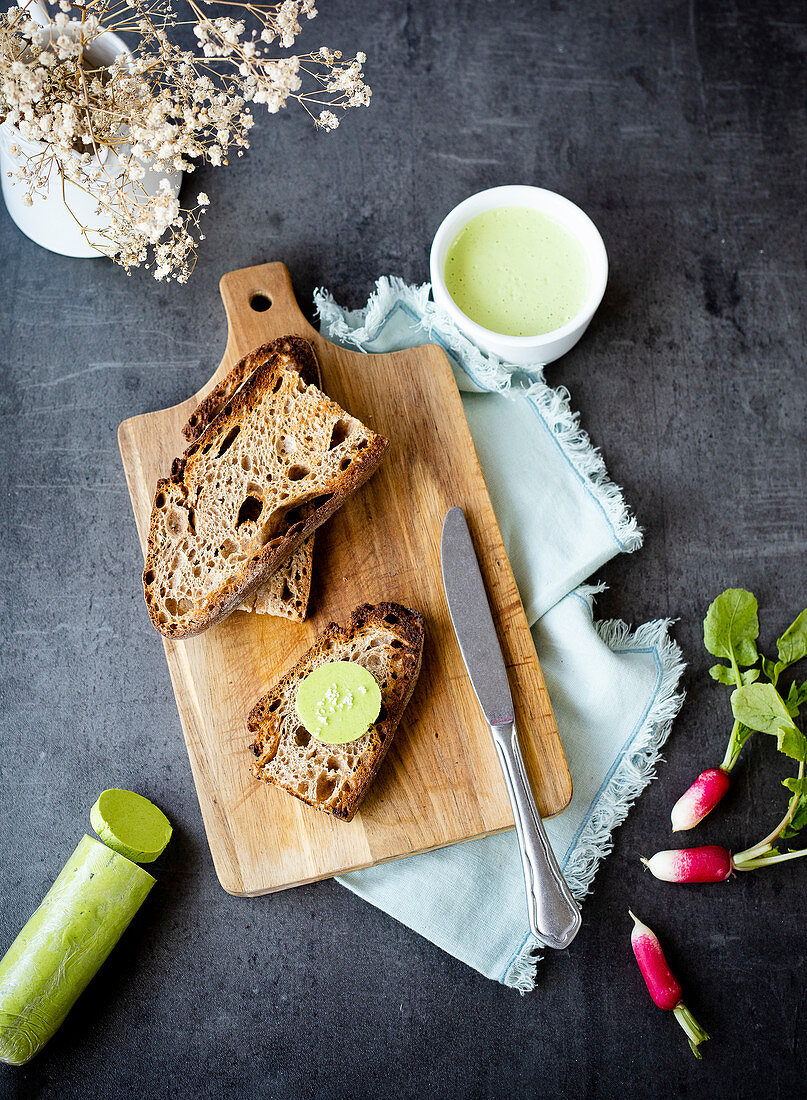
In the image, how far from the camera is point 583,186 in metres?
2.22

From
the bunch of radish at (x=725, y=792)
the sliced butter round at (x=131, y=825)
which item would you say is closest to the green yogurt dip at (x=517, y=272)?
the bunch of radish at (x=725, y=792)

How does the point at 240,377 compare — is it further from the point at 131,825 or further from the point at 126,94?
the point at 131,825

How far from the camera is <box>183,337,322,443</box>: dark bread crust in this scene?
6.19ft

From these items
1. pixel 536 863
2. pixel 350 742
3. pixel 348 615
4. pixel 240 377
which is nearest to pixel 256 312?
pixel 240 377

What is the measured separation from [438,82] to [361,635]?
1.56 meters

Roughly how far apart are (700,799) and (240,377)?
5.04 feet

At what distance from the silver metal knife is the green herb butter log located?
88cm

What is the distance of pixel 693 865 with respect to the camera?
1937 millimetres

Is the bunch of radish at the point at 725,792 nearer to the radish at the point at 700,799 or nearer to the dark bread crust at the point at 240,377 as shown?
the radish at the point at 700,799

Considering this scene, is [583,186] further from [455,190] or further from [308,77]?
[308,77]

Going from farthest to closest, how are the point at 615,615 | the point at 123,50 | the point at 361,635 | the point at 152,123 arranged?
the point at 615,615
the point at 361,635
the point at 123,50
the point at 152,123

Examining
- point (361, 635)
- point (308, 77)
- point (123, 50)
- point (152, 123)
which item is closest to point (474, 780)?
point (361, 635)

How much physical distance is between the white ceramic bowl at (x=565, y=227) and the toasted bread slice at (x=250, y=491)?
38 centimetres

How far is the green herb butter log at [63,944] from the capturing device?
5.74 ft
